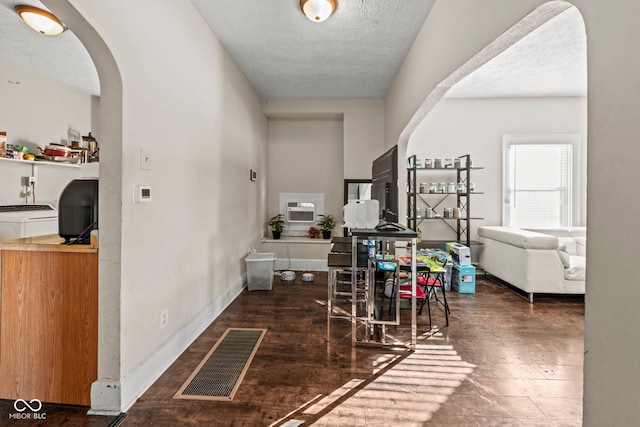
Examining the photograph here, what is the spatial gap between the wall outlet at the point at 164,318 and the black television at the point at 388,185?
1.84 metres

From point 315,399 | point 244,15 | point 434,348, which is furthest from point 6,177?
point 434,348

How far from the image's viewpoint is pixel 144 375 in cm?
188

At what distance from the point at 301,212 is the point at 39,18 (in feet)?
13.0

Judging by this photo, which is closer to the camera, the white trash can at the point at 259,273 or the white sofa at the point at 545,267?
the white sofa at the point at 545,267

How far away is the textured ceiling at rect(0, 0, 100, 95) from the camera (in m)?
2.72

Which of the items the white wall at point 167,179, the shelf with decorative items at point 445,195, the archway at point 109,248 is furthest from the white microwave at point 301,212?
the archway at point 109,248

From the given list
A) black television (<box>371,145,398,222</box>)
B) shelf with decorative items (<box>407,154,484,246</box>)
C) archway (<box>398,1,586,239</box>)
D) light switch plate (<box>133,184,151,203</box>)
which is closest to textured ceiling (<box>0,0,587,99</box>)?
archway (<box>398,1,586,239</box>)

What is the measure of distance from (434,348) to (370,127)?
3674 mm

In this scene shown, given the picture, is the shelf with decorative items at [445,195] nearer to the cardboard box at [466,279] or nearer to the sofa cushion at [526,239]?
the sofa cushion at [526,239]

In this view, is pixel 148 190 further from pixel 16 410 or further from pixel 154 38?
pixel 16 410

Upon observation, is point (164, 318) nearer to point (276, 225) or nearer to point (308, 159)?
point (276, 225)

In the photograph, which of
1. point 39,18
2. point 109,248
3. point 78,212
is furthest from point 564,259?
point 39,18

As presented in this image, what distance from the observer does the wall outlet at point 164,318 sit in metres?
2.10

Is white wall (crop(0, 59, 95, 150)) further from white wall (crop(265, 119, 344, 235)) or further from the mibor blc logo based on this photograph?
the mibor blc logo
